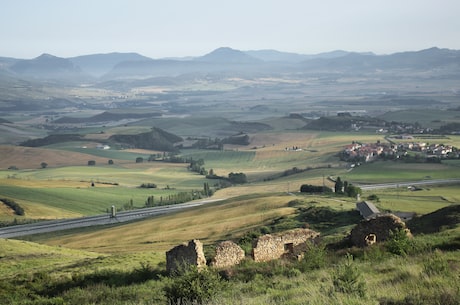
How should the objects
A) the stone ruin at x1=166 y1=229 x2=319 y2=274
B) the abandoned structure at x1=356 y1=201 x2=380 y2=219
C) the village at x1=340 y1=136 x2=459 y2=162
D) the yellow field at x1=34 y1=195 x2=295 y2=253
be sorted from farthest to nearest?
the village at x1=340 y1=136 x2=459 y2=162
the yellow field at x1=34 y1=195 x2=295 y2=253
the abandoned structure at x1=356 y1=201 x2=380 y2=219
the stone ruin at x1=166 y1=229 x2=319 y2=274

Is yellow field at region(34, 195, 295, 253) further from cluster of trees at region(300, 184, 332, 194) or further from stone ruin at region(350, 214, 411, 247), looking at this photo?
stone ruin at region(350, 214, 411, 247)

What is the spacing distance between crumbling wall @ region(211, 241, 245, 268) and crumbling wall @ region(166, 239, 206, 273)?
1.97 feet

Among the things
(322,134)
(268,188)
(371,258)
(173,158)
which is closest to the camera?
(371,258)

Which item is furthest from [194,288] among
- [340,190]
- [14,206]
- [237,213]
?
[14,206]

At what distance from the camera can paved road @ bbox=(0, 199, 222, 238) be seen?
2962 inches

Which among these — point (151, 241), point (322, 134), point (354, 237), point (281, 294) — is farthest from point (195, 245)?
point (322, 134)

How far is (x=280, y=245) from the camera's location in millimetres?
28578

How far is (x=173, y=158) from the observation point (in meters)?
164

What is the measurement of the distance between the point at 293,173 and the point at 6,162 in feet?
244

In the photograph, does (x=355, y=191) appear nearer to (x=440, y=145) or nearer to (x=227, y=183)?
(x=227, y=183)

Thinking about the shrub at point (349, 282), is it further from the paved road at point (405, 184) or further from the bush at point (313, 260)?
the paved road at point (405, 184)

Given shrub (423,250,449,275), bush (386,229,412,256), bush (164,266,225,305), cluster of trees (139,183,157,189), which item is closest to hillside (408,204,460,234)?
bush (386,229,412,256)

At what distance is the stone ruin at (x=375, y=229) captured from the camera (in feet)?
88.3

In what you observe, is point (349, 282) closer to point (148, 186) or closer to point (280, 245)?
point (280, 245)
